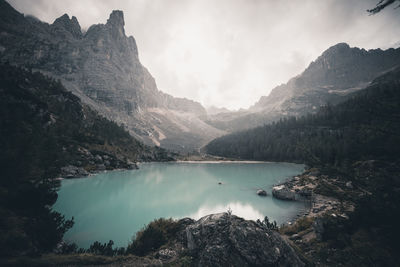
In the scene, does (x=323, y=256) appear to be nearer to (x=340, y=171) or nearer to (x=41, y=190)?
(x=340, y=171)

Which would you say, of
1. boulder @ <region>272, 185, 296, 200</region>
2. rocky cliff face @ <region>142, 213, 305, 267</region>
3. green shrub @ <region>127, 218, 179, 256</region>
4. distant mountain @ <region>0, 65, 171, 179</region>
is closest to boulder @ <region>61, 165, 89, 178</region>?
distant mountain @ <region>0, 65, 171, 179</region>

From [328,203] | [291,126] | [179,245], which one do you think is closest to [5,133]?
[179,245]

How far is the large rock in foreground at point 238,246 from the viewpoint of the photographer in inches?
389

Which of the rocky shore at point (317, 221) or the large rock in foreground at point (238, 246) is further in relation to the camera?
the rocky shore at point (317, 221)

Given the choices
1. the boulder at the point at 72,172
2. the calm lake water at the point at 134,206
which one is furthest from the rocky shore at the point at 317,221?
the boulder at the point at 72,172

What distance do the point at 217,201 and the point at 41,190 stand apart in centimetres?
3248

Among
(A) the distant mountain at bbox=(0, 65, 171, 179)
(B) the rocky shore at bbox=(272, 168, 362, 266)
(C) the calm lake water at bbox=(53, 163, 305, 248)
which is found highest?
(A) the distant mountain at bbox=(0, 65, 171, 179)

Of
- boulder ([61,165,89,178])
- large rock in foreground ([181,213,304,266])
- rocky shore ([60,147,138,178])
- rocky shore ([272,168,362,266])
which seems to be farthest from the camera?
rocky shore ([60,147,138,178])

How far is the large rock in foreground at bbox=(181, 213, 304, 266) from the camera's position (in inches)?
389

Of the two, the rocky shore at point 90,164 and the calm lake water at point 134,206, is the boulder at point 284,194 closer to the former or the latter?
the calm lake water at point 134,206

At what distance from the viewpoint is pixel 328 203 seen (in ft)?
99.9

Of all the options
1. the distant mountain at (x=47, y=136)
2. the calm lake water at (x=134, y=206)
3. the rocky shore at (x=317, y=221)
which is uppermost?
the distant mountain at (x=47, y=136)

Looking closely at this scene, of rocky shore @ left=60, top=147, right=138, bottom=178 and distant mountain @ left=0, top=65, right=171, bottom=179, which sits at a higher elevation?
distant mountain @ left=0, top=65, right=171, bottom=179

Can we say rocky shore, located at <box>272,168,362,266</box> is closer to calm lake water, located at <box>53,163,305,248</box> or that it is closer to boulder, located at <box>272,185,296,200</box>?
boulder, located at <box>272,185,296,200</box>
